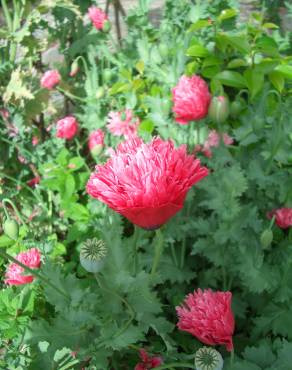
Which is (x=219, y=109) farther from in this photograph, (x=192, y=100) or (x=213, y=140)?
(x=213, y=140)

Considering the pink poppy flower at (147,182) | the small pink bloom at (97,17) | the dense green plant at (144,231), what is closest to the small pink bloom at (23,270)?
the dense green plant at (144,231)

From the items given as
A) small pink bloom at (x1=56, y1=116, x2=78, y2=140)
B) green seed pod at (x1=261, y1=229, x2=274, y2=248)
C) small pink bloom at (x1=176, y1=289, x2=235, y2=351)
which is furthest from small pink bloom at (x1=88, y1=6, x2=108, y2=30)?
small pink bloom at (x1=176, y1=289, x2=235, y2=351)

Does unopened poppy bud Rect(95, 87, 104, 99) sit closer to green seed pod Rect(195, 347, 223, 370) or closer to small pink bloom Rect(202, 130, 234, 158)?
small pink bloom Rect(202, 130, 234, 158)

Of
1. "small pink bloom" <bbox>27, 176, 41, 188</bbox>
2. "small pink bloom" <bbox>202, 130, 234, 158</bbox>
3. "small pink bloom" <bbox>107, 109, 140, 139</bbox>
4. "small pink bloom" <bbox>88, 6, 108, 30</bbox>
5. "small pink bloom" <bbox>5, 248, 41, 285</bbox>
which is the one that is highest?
"small pink bloom" <bbox>88, 6, 108, 30</bbox>

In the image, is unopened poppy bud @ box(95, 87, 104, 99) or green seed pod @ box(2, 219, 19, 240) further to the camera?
unopened poppy bud @ box(95, 87, 104, 99)

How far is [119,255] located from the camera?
919 mm

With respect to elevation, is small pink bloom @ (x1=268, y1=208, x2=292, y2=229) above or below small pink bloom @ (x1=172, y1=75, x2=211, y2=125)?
below

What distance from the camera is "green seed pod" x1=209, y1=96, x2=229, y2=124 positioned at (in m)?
1.16

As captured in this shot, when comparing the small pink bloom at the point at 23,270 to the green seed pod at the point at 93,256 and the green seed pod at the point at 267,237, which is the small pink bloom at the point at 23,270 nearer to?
the green seed pod at the point at 93,256

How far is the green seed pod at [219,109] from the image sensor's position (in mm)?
1163

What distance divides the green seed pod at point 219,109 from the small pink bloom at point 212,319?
46cm

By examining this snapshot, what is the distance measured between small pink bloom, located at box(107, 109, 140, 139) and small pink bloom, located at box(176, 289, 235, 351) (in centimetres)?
83

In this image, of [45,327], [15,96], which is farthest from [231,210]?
[15,96]

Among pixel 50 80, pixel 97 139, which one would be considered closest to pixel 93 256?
pixel 97 139
